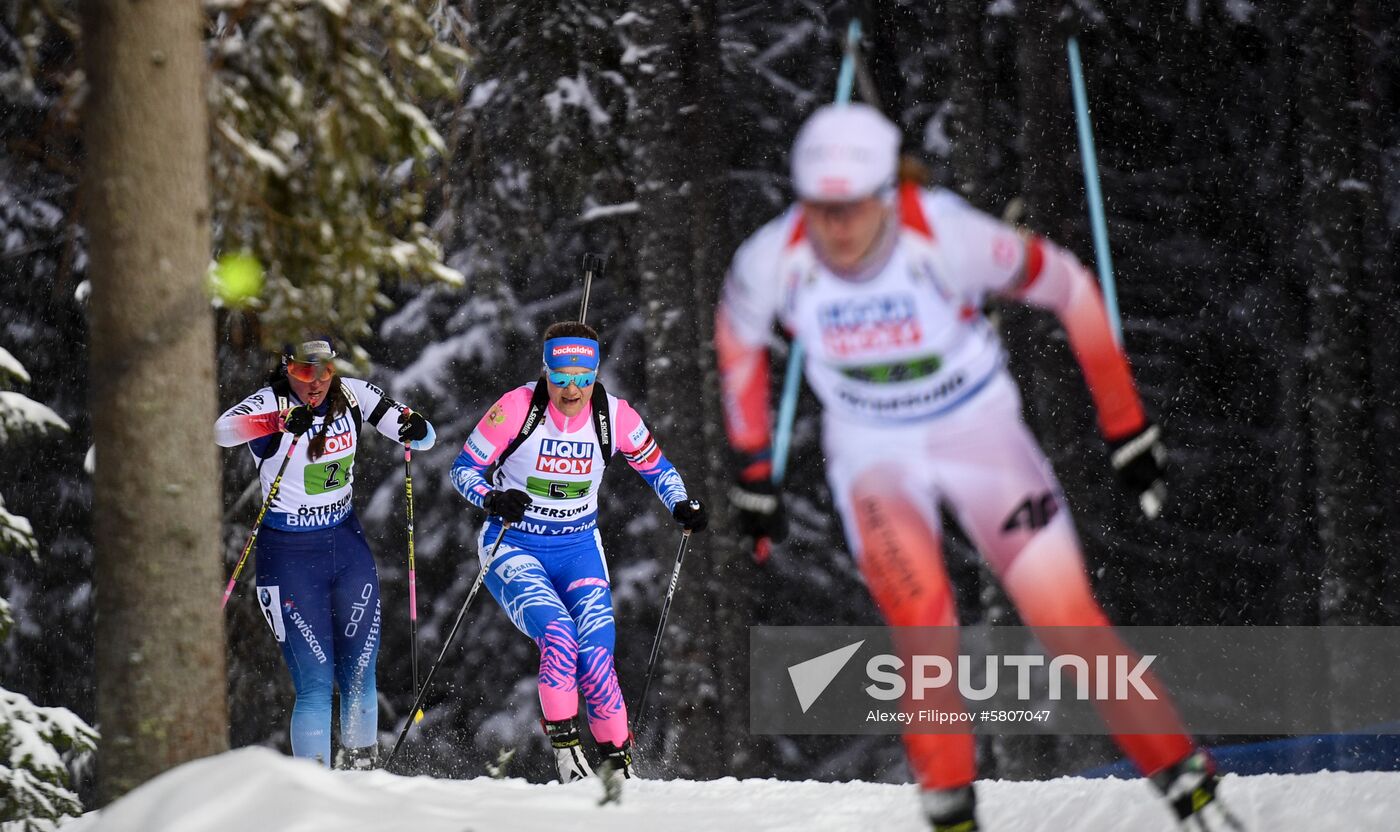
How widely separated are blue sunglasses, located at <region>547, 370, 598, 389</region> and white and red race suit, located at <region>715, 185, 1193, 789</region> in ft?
7.56

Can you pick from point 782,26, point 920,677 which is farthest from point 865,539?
point 782,26

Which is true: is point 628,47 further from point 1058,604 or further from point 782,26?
point 1058,604

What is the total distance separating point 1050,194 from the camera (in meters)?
9.83

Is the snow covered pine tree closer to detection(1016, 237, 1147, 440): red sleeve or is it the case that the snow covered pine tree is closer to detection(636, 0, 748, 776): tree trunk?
detection(1016, 237, 1147, 440): red sleeve

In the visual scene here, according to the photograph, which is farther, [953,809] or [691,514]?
[691,514]

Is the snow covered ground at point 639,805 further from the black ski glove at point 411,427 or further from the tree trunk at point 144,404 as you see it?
the black ski glove at point 411,427

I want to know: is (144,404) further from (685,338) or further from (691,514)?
(685,338)

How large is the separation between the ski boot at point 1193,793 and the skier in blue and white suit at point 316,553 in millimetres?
4234

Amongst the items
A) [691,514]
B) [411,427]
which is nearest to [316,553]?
[411,427]

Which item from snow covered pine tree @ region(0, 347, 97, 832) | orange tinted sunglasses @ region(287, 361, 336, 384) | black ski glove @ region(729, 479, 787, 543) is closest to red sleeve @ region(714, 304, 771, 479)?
black ski glove @ region(729, 479, 787, 543)

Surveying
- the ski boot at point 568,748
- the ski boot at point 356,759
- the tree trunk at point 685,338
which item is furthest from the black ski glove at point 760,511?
the tree trunk at point 685,338

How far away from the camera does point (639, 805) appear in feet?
18.4

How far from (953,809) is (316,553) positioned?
12.8 ft

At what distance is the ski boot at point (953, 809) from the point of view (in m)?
4.51
